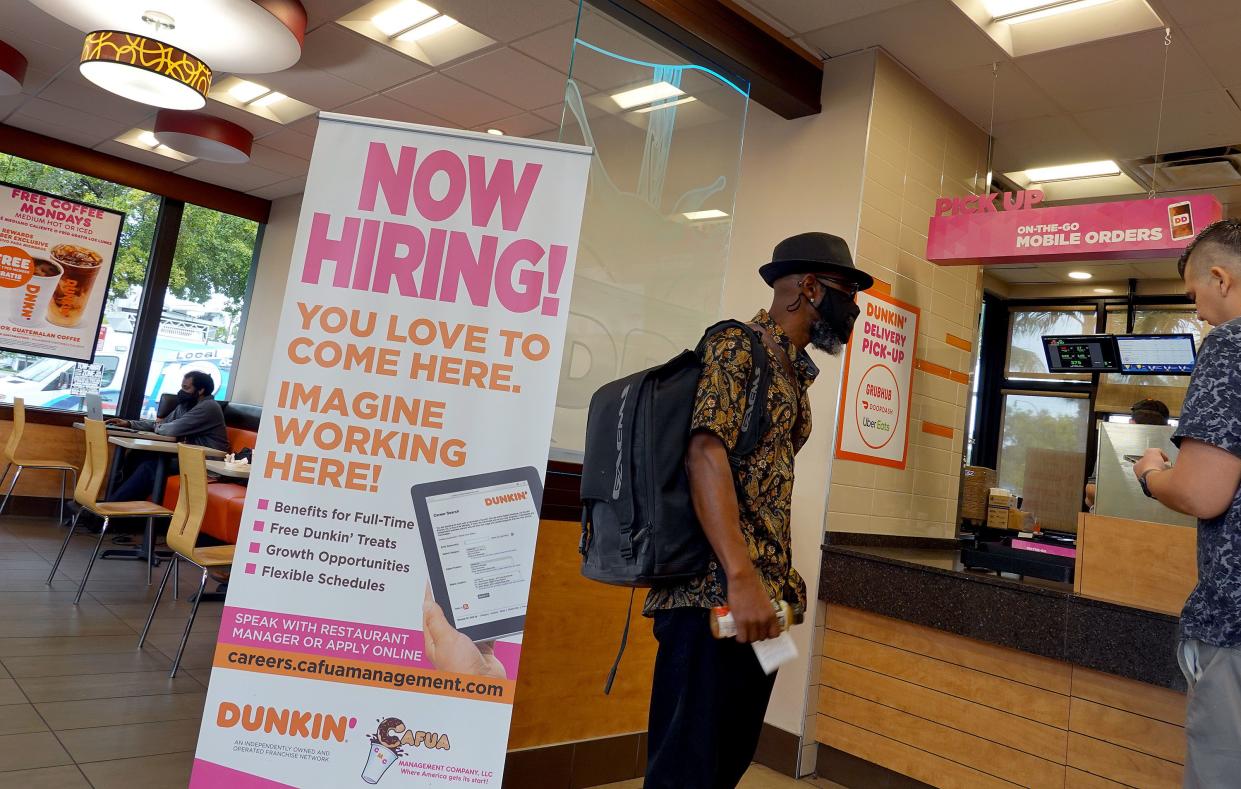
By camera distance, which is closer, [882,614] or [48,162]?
[882,614]

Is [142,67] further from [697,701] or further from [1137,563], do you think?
[1137,563]

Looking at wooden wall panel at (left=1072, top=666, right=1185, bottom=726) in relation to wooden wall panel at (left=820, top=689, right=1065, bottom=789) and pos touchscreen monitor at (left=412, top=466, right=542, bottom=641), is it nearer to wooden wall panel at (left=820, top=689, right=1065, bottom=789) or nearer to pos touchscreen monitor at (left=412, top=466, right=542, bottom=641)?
wooden wall panel at (left=820, top=689, right=1065, bottom=789)

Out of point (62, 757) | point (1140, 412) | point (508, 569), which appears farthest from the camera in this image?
point (1140, 412)

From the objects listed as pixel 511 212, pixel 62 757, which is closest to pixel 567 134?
pixel 511 212

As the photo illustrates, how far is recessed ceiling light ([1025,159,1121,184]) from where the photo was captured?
5.11m

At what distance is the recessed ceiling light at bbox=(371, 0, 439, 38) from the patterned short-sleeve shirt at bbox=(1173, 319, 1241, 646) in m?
4.00

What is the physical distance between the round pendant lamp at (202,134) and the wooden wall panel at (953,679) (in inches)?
222

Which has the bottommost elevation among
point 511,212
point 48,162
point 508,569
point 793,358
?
point 508,569

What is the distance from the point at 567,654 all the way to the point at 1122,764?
6.28 feet

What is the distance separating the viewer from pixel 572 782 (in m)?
2.98

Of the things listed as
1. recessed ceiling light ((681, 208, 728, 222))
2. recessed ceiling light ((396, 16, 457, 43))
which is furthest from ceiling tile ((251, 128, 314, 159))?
recessed ceiling light ((681, 208, 728, 222))

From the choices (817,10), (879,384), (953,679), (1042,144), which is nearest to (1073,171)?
(1042,144)

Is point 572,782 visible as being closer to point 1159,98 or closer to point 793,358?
point 793,358

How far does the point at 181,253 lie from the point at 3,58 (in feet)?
10.3
